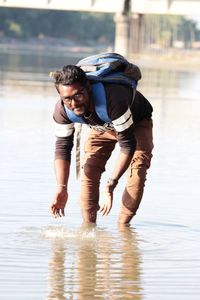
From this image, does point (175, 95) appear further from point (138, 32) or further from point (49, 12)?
point (49, 12)

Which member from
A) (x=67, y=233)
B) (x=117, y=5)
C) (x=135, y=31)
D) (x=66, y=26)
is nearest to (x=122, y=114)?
(x=67, y=233)

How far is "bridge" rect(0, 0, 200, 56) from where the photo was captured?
248ft

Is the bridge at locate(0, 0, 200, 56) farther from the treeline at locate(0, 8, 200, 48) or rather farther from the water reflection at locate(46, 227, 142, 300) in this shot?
the water reflection at locate(46, 227, 142, 300)

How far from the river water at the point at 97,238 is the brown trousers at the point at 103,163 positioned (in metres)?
0.23

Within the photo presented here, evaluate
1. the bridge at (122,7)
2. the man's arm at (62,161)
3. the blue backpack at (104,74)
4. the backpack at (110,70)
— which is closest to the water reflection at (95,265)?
the man's arm at (62,161)

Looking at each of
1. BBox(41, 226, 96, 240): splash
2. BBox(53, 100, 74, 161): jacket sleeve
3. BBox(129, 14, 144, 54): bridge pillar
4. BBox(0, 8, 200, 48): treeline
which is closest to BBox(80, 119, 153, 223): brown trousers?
BBox(41, 226, 96, 240): splash

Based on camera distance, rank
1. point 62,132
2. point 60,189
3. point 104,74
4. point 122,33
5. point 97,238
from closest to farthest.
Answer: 1. point 104,74
2. point 62,132
3. point 60,189
4. point 97,238
5. point 122,33

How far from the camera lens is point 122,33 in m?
83.6

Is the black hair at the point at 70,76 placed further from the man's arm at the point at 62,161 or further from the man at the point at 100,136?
the man's arm at the point at 62,161

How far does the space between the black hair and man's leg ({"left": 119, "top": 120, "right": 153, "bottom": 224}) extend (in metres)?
1.23

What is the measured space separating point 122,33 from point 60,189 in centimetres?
7564

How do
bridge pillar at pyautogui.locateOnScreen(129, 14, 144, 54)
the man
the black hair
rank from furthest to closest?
bridge pillar at pyautogui.locateOnScreen(129, 14, 144, 54) → the man → the black hair

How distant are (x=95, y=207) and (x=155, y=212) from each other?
4.06 feet

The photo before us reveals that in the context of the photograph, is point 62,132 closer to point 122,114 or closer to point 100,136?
point 122,114
